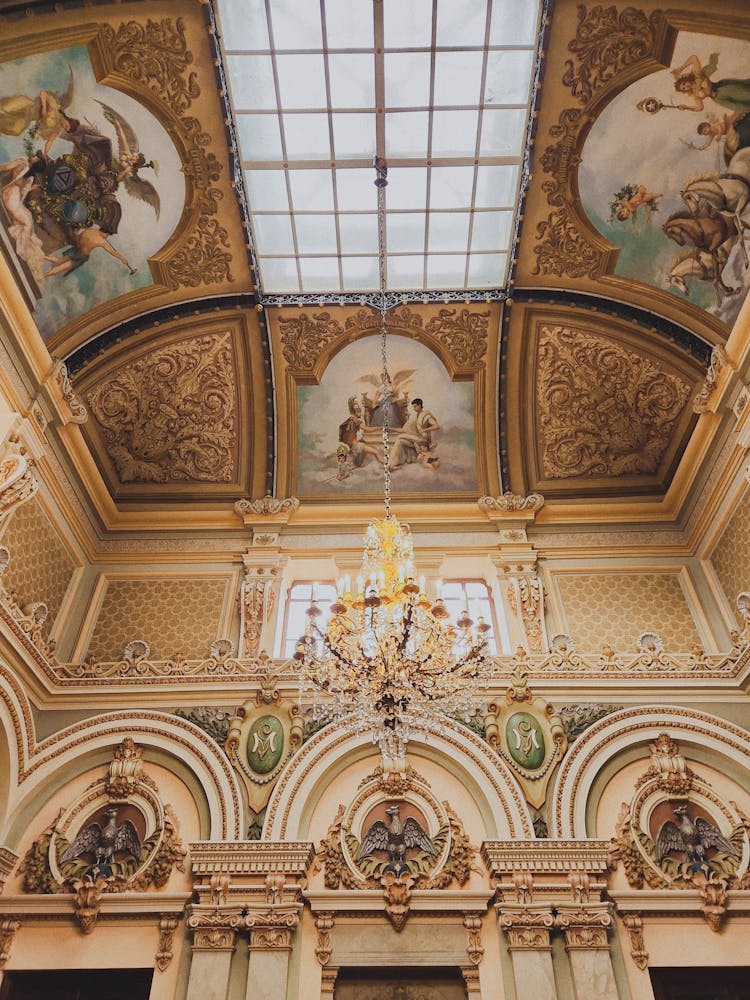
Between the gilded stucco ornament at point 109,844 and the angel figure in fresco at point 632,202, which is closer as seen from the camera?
the gilded stucco ornament at point 109,844

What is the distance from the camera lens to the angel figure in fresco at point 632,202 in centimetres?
873

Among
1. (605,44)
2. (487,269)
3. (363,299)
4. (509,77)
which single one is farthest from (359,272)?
(605,44)

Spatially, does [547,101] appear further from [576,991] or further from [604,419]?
[576,991]

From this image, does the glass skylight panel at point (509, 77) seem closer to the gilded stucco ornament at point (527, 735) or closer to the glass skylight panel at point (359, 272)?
the glass skylight panel at point (359, 272)

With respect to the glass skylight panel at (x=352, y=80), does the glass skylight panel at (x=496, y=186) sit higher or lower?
higher

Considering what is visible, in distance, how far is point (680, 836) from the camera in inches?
312

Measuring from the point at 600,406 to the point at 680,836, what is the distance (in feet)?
18.5

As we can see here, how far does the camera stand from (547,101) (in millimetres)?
8531

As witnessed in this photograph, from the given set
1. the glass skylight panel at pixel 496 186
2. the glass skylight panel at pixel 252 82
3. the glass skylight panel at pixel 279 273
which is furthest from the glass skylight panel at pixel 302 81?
the glass skylight panel at pixel 496 186

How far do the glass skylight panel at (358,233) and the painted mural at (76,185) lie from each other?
2117 millimetres

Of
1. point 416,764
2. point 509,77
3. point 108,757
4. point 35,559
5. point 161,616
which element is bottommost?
point 416,764

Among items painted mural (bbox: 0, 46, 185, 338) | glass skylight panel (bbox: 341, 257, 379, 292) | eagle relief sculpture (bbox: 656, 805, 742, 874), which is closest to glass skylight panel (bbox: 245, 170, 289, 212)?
painted mural (bbox: 0, 46, 185, 338)

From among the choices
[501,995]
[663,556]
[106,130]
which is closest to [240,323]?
[106,130]

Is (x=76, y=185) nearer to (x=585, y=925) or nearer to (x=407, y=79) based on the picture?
(x=407, y=79)
